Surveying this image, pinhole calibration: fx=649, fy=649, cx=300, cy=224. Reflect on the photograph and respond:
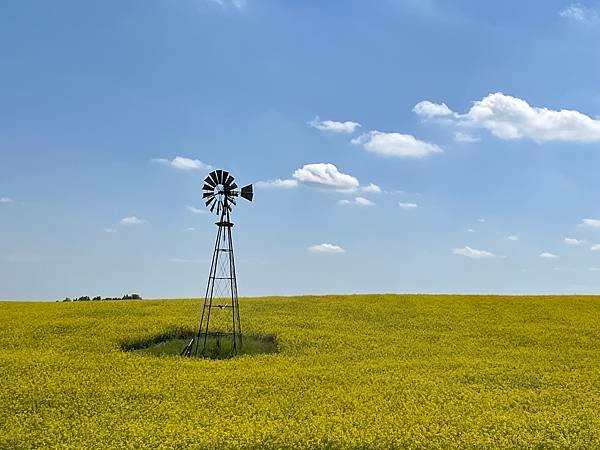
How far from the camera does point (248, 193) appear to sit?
29.4 m

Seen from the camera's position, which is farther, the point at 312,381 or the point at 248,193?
the point at 248,193

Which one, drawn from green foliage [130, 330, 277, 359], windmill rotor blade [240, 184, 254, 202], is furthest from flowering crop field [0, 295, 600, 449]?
windmill rotor blade [240, 184, 254, 202]

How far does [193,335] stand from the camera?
31453 millimetres

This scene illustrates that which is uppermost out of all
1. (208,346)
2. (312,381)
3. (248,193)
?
(248,193)

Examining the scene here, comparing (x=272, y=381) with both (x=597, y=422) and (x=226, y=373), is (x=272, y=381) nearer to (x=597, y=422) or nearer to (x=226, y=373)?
(x=226, y=373)

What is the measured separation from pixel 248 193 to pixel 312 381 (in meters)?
10.0

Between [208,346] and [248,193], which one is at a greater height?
[248,193]

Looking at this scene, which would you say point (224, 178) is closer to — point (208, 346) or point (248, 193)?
point (248, 193)

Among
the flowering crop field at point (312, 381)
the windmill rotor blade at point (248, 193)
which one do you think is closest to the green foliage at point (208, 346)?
the flowering crop field at point (312, 381)

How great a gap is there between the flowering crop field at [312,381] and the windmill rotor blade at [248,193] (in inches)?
263

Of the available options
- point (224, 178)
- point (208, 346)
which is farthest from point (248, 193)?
point (208, 346)

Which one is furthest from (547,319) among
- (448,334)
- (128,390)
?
(128,390)

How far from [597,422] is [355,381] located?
785cm

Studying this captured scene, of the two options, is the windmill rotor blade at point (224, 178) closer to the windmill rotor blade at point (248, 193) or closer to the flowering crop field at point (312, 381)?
the windmill rotor blade at point (248, 193)
